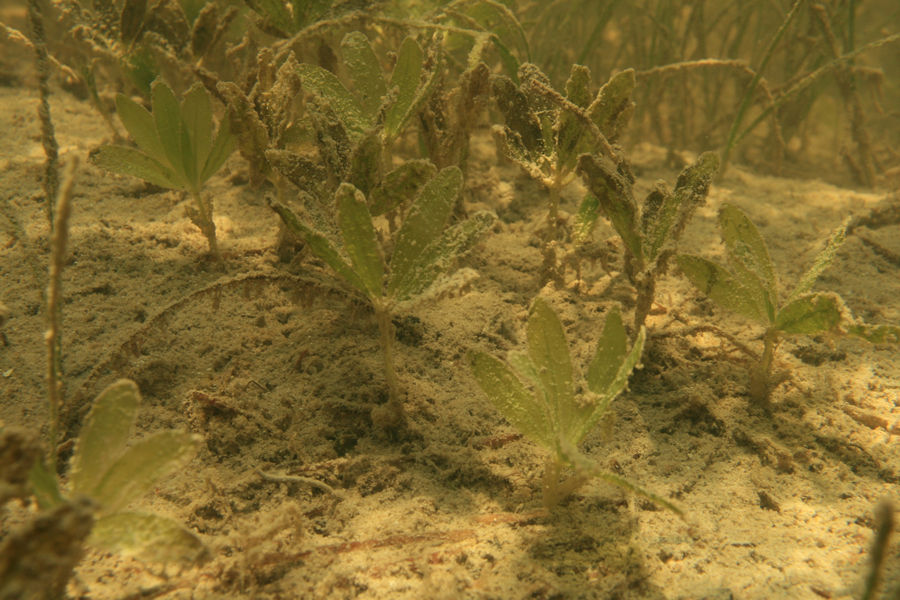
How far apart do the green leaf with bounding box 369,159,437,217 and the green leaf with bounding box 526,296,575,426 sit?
0.57 m

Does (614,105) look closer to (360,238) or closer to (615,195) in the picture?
(615,195)

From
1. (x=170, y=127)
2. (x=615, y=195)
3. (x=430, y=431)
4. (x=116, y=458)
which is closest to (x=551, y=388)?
(x=430, y=431)

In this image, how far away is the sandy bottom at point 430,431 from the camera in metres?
1.31

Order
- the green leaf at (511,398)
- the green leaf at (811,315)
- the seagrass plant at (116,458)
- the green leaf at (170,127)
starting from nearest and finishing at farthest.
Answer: the seagrass plant at (116,458) → the green leaf at (511,398) → the green leaf at (811,315) → the green leaf at (170,127)

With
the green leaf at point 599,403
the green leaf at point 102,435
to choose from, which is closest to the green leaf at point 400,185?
the green leaf at point 599,403

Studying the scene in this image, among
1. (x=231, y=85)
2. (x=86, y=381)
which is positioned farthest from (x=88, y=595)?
(x=231, y=85)

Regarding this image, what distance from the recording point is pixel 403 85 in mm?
2154

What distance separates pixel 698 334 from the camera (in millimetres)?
1970

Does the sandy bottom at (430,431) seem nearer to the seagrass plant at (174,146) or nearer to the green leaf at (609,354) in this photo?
the green leaf at (609,354)

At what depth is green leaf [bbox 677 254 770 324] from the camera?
171 cm

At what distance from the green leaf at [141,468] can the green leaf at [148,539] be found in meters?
0.07

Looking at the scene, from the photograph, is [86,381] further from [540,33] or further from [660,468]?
[540,33]

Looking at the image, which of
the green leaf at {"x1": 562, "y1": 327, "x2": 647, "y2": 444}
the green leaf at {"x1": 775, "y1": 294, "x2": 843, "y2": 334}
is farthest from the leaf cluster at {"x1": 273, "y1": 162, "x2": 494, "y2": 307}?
the green leaf at {"x1": 775, "y1": 294, "x2": 843, "y2": 334}

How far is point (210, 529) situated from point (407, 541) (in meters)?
0.48
